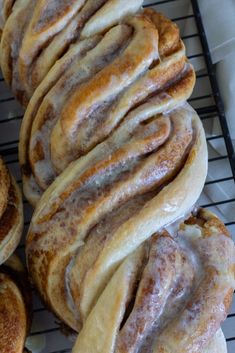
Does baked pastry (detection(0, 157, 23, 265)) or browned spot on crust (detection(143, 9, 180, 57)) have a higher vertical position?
browned spot on crust (detection(143, 9, 180, 57))

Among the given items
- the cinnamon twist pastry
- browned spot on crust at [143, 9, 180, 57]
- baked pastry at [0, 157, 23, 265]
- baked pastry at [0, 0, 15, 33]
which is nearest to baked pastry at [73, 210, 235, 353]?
the cinnamon twist pastry

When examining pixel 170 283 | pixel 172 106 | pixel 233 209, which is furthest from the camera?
pixel 233 209

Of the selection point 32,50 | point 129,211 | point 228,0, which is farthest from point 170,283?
point 228,0

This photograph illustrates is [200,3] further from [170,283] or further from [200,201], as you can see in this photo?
[170,283]

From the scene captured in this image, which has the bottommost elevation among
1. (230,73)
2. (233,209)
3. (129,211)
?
(233,209)

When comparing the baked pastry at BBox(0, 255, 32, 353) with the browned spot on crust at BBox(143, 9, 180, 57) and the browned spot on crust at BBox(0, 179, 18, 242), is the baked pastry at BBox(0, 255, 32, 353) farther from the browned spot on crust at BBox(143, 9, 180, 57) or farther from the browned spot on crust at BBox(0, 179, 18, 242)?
the browned spot on crust at BBox(143, 9, 180, 57)

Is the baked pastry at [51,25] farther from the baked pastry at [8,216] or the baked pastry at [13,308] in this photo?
the baked pastry at [13,308]

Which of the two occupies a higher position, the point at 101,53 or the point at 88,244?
the point at 101,53
